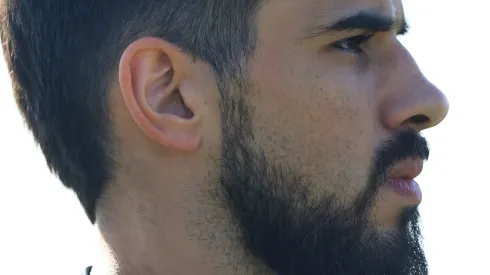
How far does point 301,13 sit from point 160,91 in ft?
1.80

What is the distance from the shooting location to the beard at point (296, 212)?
3.39 metres

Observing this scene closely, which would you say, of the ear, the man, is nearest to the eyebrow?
the man

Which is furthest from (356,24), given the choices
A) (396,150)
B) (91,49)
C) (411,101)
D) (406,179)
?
(91,49)

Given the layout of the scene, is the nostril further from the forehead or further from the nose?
the forehead

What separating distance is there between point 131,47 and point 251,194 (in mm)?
643

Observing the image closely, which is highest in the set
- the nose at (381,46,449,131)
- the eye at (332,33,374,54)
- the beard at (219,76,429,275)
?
the eye at (332,33,374,54)

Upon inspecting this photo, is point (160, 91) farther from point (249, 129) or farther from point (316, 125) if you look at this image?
point (316, 125)

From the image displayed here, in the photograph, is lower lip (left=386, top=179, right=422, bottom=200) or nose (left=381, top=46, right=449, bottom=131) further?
lower lip (left=386, top=179, right=422, bottom=200)

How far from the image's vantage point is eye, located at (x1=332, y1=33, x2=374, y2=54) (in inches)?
134

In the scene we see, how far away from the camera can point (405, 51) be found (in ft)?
11.5

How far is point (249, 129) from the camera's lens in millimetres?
3377

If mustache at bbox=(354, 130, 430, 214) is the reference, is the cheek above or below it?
above

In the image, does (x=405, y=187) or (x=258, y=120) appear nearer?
(x=258, y=120)

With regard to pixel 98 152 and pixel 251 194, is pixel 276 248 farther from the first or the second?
pixel 98 152
